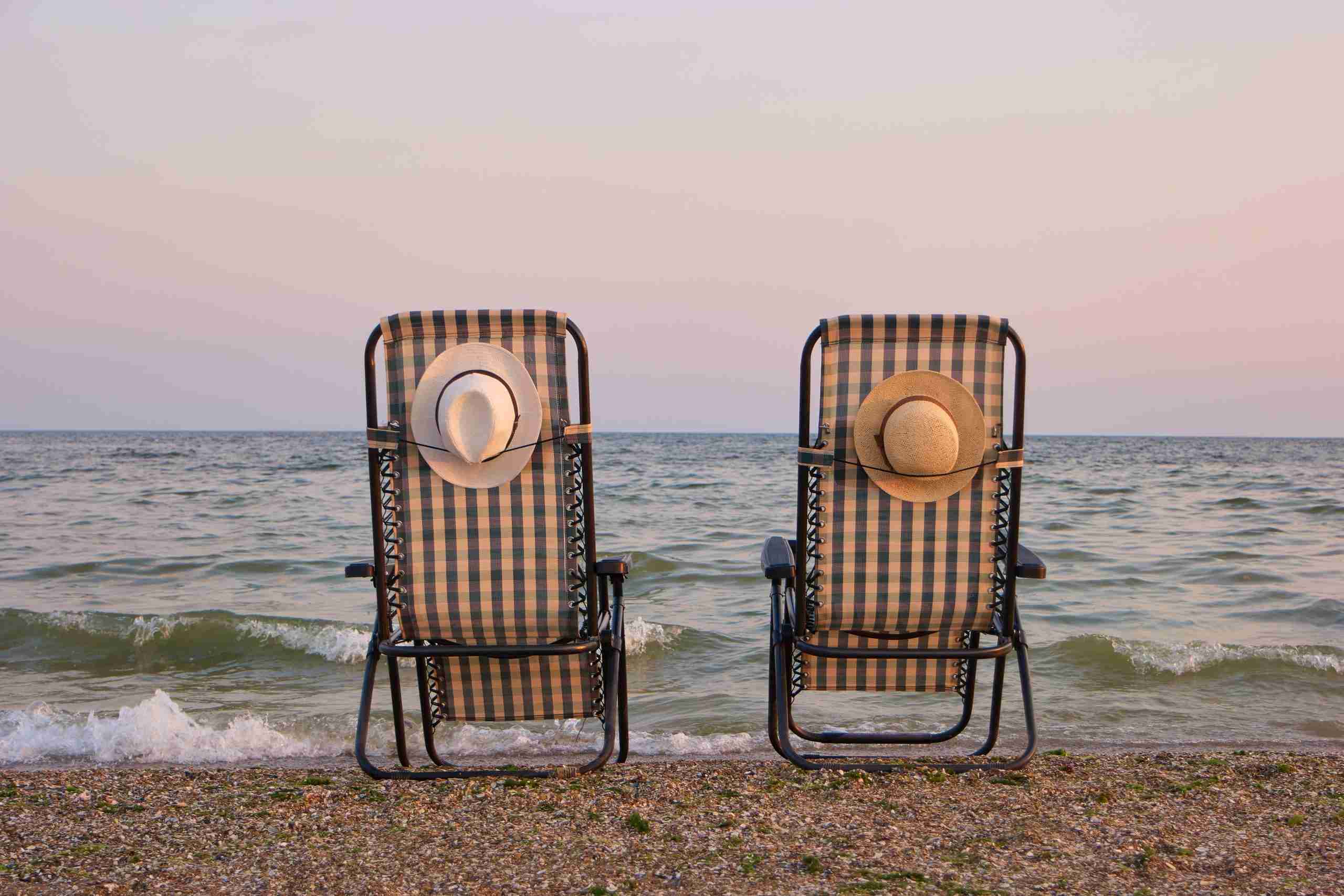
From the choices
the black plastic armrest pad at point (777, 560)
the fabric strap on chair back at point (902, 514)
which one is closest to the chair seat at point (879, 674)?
the fabric strap on chair back at point (902, 514)

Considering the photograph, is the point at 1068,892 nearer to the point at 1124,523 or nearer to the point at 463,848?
the point at 463,848

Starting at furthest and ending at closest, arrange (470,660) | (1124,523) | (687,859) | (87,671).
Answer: (1124,523) < (87,671) < (470,660) < (687,859)

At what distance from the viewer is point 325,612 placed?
723cm

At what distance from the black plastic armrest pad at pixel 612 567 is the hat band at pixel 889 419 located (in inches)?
34.3

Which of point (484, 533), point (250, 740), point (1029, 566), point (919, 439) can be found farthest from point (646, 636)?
Result: point (919, 439)

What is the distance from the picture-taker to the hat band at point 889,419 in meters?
2.98

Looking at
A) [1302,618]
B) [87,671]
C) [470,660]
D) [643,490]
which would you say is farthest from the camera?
[643,490]

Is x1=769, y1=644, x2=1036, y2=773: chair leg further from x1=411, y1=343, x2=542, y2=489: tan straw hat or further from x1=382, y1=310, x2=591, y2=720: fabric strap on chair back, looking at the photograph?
x1=411, y1=343, x2=542, y2=489: tan straw hat

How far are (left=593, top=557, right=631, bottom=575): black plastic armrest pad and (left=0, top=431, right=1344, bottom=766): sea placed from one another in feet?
4.97

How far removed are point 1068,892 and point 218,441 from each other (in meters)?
56.3

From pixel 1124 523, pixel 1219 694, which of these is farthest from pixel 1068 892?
pixel 1124 523

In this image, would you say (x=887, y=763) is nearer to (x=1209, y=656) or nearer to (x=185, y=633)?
(x=1209, y=656)

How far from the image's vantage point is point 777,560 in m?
3.14

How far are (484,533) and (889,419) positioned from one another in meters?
1.31
